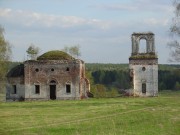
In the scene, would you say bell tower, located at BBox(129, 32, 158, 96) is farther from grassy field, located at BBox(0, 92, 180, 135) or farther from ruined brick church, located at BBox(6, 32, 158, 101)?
grassy field, located at BBox(0, 92, 180, 135)

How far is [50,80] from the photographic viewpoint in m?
41.7

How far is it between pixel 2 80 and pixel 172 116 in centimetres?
2391

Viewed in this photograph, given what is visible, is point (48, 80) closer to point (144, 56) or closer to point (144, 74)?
point (144, 74)

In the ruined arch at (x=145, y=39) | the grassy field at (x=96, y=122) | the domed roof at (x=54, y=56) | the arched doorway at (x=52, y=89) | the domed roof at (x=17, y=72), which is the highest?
the ruined arch at (x=145, y=39)

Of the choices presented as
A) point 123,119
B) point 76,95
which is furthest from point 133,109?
point 76,95

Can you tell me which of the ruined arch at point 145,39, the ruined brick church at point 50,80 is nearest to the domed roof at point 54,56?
the ruined brick church at point 50,80

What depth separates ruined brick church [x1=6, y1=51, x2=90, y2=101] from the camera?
41.5m

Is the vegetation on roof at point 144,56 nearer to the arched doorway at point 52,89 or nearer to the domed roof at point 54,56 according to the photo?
the domed roof at point 54,56

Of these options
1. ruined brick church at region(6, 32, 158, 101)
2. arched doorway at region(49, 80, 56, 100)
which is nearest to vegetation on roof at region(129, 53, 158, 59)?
ruined brick church at region(6, 32, 158, 101)

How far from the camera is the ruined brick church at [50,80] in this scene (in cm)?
4153

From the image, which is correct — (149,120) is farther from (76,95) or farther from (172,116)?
(76,95)

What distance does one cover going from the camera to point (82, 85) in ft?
139

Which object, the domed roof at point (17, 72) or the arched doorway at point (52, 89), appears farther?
the domed roof at point (17, 72)

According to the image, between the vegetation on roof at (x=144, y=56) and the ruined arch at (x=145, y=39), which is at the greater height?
the ruined arch at (x=145, y=39)
